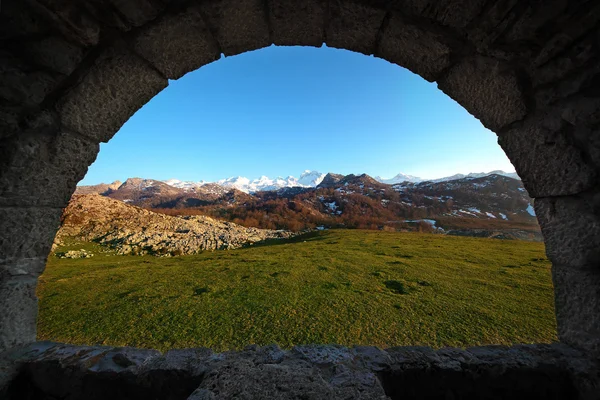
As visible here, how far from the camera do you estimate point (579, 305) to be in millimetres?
2076

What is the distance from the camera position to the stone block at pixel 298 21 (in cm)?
212

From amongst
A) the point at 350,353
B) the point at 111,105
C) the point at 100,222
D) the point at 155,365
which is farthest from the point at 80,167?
the point at 100,222

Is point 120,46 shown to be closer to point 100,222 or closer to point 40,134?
point 40,134

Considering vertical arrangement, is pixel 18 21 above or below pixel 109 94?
above

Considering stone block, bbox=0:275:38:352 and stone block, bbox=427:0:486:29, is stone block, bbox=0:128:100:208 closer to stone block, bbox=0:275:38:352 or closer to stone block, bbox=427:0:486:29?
stone block, bbox=0:275:38:352

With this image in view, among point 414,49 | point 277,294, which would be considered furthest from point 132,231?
point 414,49

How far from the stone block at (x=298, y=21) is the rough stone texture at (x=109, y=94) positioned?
1.20 meters

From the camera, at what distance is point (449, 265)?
11.2 meters

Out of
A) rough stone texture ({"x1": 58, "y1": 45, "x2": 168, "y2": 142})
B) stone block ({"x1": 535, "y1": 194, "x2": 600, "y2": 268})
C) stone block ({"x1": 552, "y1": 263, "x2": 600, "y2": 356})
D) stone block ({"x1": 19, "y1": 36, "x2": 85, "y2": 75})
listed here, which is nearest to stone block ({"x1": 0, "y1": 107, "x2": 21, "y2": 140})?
rough stone texture ({"x1": 58, "y1": 45, "x2": 168, "y2": 142})

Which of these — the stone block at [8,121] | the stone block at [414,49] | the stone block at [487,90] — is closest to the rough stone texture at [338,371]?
the stone block at [8,121]

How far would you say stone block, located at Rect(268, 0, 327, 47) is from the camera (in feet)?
6.95

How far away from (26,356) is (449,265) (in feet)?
41.9

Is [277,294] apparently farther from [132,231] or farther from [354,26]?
[132,231]

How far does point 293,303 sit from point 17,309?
5464 millimetres
